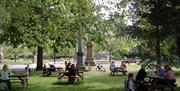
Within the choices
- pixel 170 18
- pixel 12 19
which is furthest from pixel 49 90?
pixel 170 18

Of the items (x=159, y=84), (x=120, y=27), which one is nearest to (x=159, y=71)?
(x=159, y=84)

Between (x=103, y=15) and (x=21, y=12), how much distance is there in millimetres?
5280

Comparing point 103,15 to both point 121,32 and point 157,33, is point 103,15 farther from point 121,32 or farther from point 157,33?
point 157,33

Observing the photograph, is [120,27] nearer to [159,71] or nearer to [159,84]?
[159,71]

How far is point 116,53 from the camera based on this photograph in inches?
3875

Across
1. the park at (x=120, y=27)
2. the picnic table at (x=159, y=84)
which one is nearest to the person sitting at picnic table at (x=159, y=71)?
the park at (x=120, y=27)

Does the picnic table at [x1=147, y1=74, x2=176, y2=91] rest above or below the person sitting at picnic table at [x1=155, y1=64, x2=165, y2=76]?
below

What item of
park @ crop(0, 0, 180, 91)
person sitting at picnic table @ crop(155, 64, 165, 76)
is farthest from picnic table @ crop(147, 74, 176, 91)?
person sitting at picnic table @ crop(155, 64, 165, 76)

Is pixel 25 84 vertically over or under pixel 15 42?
under

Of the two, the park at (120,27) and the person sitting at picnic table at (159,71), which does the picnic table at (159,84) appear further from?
the person sitting at picnic table at (159,71)

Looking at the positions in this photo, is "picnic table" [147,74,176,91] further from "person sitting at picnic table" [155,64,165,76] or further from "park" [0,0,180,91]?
"person sitting at picnic table" [155,64,165,76]

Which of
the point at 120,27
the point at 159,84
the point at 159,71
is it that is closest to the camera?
the point at 159,84

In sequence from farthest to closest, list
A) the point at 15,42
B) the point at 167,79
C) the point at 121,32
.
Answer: the point at 15,42 < the point at 121,32 < the point at 167,79

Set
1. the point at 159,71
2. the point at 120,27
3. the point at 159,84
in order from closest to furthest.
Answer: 1. the point at 159,84
2. the point at 159,71
3. the point at 120,27
